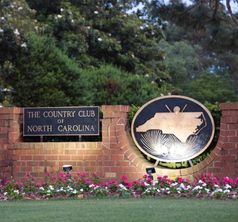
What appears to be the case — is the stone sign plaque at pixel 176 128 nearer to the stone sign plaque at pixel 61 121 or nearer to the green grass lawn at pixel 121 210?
the stone sign plaque at pixel 61 121

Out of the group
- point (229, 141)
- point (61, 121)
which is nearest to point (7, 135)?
point (61, 121)

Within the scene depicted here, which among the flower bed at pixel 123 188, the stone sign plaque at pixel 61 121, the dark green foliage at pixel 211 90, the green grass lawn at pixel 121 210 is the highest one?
the dark green foliage at pixel 211 90

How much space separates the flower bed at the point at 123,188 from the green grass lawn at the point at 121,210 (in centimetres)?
62

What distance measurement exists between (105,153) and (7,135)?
2046 millimetres

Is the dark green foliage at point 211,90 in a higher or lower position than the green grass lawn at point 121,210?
higher

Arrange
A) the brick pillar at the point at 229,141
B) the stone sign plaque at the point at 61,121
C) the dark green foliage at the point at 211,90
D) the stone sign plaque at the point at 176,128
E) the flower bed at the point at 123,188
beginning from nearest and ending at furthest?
the flower bed at the point at 123,188
the brick pillar at the point at 229,141
the stone sign plaque at the point at 176,128
the stone sign plaque at the point at 61,121
the dark green foliage at the point at 211,90

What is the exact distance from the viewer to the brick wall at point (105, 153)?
12.8 m

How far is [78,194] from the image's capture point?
1195 cm

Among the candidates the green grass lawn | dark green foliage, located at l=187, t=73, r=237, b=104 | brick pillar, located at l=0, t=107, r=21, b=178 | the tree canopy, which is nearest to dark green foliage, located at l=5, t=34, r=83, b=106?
the tree canopy

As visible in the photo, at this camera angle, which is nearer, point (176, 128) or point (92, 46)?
point (176, 128)

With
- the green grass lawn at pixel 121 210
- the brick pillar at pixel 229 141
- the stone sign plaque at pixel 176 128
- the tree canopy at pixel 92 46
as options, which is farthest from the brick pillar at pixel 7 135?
the brick pillar at pixel 229 141

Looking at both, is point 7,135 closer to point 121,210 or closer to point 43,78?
point 43,78

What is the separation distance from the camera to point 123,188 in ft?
39.5

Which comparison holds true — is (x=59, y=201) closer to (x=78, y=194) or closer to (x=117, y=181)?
(x=78, y=194)
